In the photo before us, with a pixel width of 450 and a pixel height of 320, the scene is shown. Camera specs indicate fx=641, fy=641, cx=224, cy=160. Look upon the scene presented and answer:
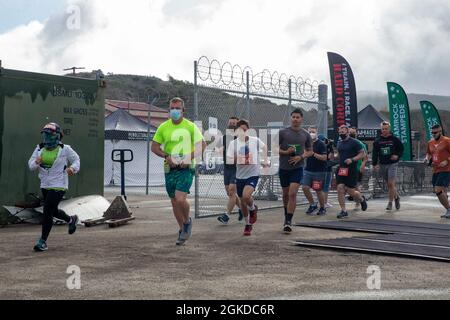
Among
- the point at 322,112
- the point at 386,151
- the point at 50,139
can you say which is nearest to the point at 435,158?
the point at 386,151

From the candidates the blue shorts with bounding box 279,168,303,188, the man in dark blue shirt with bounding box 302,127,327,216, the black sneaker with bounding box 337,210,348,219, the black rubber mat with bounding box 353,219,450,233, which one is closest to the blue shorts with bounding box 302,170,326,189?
the man in dark blue shirt with bounding box 302,127,327,216

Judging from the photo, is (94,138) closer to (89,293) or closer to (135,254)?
(135,254)

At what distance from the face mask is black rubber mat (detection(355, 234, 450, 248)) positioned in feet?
15.4

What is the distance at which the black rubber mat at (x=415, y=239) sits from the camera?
894 centimetres

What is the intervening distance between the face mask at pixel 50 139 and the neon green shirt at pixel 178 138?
1.36 meters

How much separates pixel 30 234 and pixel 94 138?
3.54m

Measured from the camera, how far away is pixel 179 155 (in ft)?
28.5

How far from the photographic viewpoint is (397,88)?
2238 cm

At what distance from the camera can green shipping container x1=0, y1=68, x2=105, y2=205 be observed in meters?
11.8

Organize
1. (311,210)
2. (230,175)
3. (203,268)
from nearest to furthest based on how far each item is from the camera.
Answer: (203,268)
(230,175)
(311,210)

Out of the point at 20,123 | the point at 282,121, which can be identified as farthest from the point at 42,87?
the point at 282,121

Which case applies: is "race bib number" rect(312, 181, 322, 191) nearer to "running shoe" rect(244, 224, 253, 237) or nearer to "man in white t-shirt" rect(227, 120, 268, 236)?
"man in white t-shirt" rect(227, 120, 268, 236)

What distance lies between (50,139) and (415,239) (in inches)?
212

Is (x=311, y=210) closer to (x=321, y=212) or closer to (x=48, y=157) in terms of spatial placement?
(x=321, y=212)
